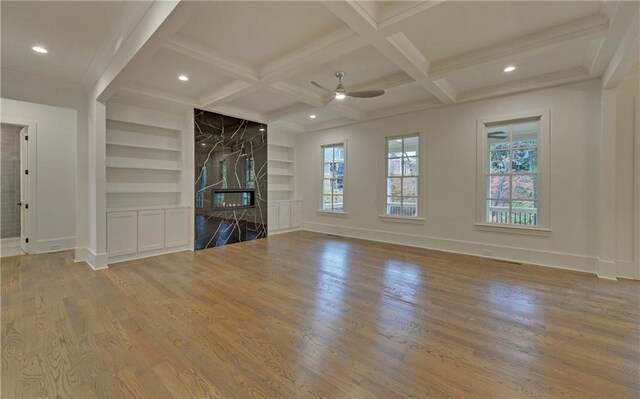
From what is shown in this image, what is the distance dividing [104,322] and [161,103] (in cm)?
389

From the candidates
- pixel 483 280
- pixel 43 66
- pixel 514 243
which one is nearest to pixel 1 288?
pixel 43 66

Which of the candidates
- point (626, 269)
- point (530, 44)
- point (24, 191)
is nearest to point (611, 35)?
point (530, 44)

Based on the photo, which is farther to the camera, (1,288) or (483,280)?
(483,280)

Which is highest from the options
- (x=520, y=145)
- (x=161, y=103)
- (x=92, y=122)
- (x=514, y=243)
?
(x=161, y=103)

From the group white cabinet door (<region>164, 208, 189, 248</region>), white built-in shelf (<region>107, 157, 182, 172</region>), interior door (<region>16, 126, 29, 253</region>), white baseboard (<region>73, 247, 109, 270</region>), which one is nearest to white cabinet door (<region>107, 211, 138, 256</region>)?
white baseboard (<region>73, 247, 109, 270</region>)

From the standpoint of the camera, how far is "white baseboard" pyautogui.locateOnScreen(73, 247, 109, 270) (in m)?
4.05

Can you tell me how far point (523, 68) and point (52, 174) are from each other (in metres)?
8.18

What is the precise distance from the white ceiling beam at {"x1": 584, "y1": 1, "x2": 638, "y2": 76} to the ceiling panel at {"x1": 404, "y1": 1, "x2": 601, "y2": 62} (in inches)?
6.4

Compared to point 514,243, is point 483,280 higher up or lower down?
lower down

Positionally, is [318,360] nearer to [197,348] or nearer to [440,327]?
[197,348]

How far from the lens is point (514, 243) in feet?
14.8

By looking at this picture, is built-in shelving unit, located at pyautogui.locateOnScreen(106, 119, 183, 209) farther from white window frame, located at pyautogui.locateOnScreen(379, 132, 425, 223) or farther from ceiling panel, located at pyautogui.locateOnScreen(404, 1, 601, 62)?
ceiling panel, located at pyautogui.locateOnScreen(404, 1, 601, 62)

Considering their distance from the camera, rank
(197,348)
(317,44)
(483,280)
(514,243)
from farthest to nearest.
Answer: (514,243) → (483,280) → (317,44) → (197,348)

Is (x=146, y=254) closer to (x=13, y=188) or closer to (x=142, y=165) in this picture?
(x=142, y=165)
